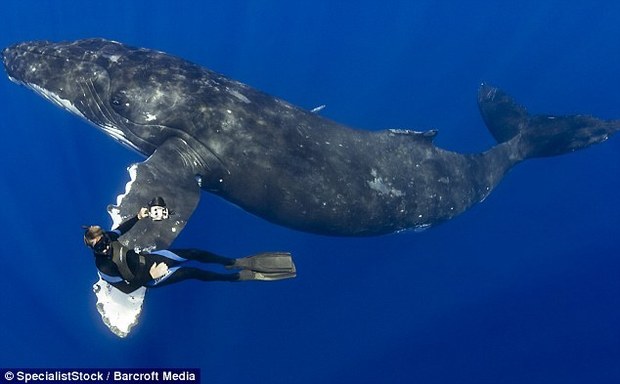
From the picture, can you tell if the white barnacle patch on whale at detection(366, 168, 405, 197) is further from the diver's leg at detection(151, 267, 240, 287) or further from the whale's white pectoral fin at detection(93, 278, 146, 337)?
the whale's white pectoral fin at detection(93, 278, 146, 337)

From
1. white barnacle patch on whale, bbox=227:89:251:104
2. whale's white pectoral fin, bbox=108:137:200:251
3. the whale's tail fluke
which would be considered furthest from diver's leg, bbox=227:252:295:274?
the whale's tail fluke

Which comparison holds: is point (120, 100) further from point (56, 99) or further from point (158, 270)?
point (158, 270)

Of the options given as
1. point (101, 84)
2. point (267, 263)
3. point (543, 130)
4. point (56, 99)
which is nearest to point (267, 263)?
point (267, 263)

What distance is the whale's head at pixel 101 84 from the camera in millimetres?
9828

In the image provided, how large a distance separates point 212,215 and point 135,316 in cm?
773

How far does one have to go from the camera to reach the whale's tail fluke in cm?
1510

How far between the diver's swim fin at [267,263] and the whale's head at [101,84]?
3101mm

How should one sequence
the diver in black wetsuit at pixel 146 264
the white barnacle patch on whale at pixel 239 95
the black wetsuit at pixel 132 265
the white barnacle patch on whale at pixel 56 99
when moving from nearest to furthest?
the diver in black wetsuit at pixel 146 264
the black wetsuit at pixel 132 265
the white barnacle patch on whale at pixel 239 95
the white barnacle patch on whale at pixel 56 99

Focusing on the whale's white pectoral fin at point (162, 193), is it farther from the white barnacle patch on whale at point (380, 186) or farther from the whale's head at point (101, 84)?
the white barnacle patch on whale at point (380, 186)

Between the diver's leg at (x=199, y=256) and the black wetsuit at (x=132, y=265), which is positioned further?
the diver's leg at (x=199, y=256)

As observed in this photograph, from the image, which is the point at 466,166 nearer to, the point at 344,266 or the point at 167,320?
the point at 344,266

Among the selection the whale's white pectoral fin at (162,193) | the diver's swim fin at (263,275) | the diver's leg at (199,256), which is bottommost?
the diver's swim fin at (263,275)

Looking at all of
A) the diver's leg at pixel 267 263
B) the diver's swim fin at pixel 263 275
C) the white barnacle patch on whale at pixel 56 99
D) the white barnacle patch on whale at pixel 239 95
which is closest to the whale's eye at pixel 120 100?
the white barnacle patch on whale at pixel 56 99

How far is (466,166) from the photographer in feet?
43.7
